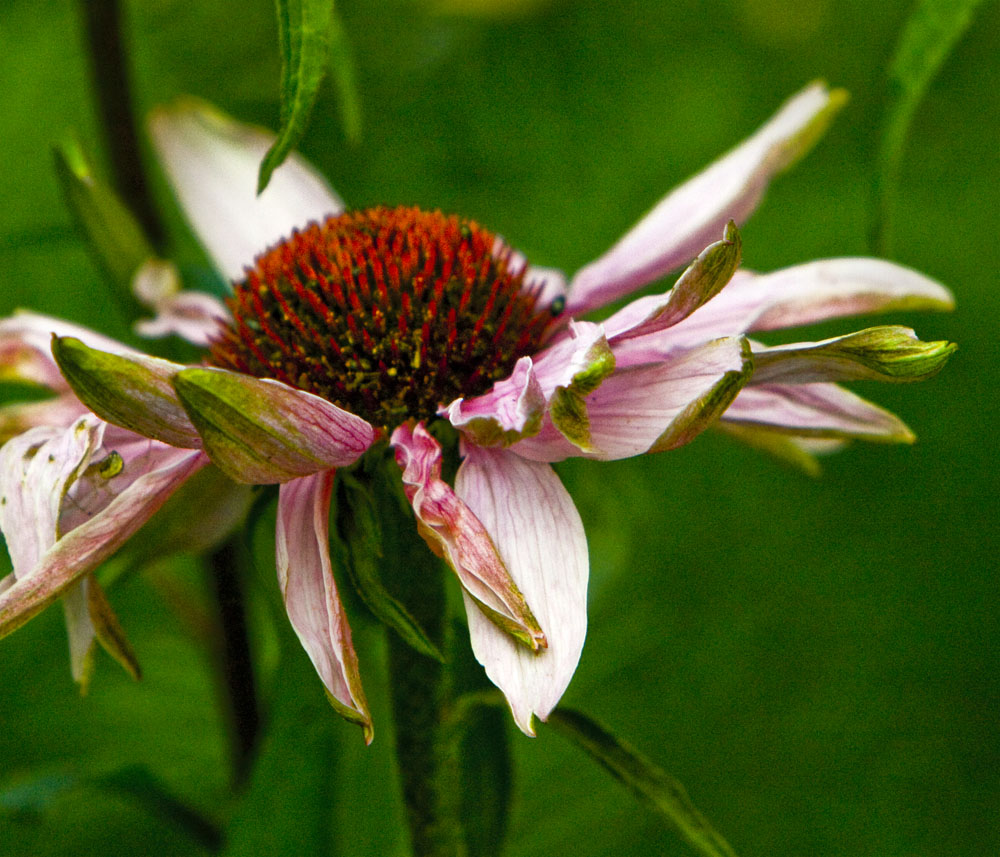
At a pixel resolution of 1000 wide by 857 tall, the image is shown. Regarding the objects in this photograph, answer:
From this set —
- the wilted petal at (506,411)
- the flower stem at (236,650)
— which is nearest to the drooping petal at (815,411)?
the wilted petal at (506,411)

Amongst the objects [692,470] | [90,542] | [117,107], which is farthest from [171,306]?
[692,470]

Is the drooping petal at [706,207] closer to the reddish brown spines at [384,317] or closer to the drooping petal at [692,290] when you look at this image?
the reddish brown spines at [384,317]

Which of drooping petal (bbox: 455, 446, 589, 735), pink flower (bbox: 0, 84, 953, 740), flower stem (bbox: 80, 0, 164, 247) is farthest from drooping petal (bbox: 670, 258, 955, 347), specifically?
flower stem (bbox: 80, 0, 164, 247)

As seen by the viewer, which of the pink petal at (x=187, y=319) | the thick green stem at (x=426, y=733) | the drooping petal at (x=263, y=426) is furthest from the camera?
the pink petal at (x=187, y=319)

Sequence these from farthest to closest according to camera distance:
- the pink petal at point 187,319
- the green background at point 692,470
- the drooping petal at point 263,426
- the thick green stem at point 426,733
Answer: the green background at point 692,470, the pink petal at point 187,319, the thick green stem at point 426,733, the drooping petal at point 263,426

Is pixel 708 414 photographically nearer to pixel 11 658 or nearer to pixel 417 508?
pixel 417 508

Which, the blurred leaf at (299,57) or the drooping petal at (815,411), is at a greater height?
the blurred leaf at (299,57)

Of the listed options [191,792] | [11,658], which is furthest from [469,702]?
[11,658]
